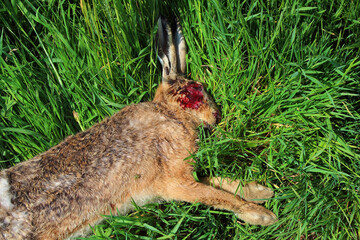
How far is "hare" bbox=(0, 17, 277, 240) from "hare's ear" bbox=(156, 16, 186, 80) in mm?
298

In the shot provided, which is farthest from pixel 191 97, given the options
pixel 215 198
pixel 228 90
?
pixel 215 198

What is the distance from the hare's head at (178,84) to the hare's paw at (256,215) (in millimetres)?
777

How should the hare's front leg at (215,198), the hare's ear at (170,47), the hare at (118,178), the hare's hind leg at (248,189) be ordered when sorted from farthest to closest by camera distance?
1. the hare's ear at (170,47)
2. the hare's hind leg at (248,189)
3. the hare's front leg at (215,198)
4. the hare at (118,178)

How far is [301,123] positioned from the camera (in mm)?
2881

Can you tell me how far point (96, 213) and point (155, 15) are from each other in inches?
71.9

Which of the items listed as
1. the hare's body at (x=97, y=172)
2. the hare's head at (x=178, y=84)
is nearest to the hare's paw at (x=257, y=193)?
the hare's body at (x=97, y=172)

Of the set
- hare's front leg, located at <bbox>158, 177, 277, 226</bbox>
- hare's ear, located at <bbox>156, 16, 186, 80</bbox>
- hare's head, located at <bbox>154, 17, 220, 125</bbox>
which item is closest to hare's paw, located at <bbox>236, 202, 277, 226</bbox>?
hare's front leg, located at <bbox>158, 177, 277, 226</bbox>

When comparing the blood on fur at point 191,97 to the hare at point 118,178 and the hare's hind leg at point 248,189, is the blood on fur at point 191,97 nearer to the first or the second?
the hare at point 118,178

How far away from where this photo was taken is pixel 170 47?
3277 millimetres

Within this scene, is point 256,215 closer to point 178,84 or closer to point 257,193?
point 257,193

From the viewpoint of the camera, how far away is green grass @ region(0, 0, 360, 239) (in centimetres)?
276

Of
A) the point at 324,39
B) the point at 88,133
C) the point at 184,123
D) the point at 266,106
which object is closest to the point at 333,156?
the point at 266,106

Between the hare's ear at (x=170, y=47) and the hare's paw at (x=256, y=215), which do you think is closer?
the hare's paw at (x=256, y=215)

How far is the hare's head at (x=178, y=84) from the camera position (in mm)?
3098
